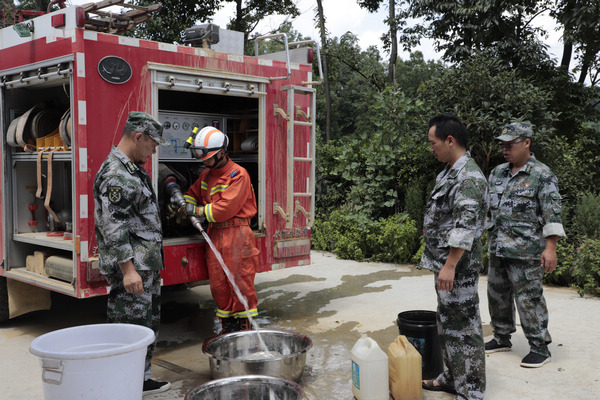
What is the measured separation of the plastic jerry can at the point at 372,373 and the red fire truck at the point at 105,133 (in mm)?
2072

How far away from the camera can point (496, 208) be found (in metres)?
4.94

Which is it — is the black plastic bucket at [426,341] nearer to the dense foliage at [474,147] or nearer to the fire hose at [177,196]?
the fire hose at [177,196]

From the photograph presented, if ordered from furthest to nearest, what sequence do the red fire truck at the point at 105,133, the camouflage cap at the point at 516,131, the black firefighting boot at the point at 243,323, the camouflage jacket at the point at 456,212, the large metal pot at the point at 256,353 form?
the black firefighting boot at the point at 243,323 < the camouflage cap at the point at 516,131 < the red fire truck at the point at 105,133 < the large metal pot at the point at 256,353 < the camouflage jacket at the point at 456,212

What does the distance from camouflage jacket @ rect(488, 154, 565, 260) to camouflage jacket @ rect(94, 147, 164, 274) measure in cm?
280

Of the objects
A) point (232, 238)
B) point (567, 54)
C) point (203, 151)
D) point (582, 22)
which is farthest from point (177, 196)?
point (567, 54)

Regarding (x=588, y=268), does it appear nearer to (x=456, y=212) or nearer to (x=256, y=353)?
(x=456, y=212)

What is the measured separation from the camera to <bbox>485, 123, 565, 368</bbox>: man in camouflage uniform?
15.2 ft

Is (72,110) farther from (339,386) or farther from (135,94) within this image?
(339,386)

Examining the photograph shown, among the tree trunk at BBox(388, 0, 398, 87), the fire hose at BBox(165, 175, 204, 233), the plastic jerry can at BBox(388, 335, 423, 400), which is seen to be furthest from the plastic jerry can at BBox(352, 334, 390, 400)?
the tree trunk at BBox(388, 0, 398, 87)

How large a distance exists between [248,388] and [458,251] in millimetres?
1623

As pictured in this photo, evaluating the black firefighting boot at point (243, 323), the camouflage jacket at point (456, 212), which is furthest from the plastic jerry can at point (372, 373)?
the black firefighting boot at point (243, 323)

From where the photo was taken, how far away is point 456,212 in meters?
3.65

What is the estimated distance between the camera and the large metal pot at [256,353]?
4059mm

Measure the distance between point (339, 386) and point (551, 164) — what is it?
645 cm
